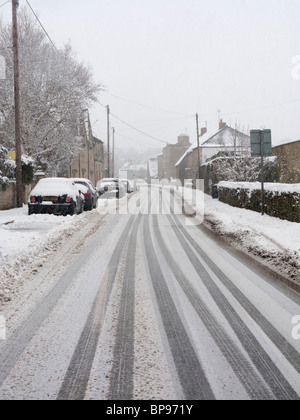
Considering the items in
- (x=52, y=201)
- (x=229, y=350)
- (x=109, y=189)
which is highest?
(x=109, y=189)

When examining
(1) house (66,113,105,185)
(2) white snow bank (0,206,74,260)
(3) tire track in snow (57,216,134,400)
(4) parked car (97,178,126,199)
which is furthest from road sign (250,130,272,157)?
(1) house (66,113,105,185)

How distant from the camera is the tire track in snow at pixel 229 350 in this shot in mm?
2682

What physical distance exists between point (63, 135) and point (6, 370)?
1029 inches

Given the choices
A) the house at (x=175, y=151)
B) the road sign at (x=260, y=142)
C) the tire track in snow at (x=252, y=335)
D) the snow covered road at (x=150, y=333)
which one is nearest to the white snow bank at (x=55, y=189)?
the road sign at (x=260, y=142)

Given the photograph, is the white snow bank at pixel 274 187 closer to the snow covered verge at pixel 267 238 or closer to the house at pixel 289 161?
the snow covered verge at pixel 267 238

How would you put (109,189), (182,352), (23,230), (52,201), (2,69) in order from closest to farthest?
(182,352), (23,230), (52,201), (2,69), (109,189)

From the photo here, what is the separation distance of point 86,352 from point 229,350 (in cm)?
128

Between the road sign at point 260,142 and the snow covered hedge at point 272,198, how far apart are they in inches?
53.5

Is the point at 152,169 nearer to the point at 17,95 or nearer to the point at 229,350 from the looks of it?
the point at 17,95

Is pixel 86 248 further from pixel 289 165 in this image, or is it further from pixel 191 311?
pixel 289 165

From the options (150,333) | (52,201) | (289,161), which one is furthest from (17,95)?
(150,333)

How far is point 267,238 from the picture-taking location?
8.94 meters

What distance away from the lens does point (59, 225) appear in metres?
11.8
